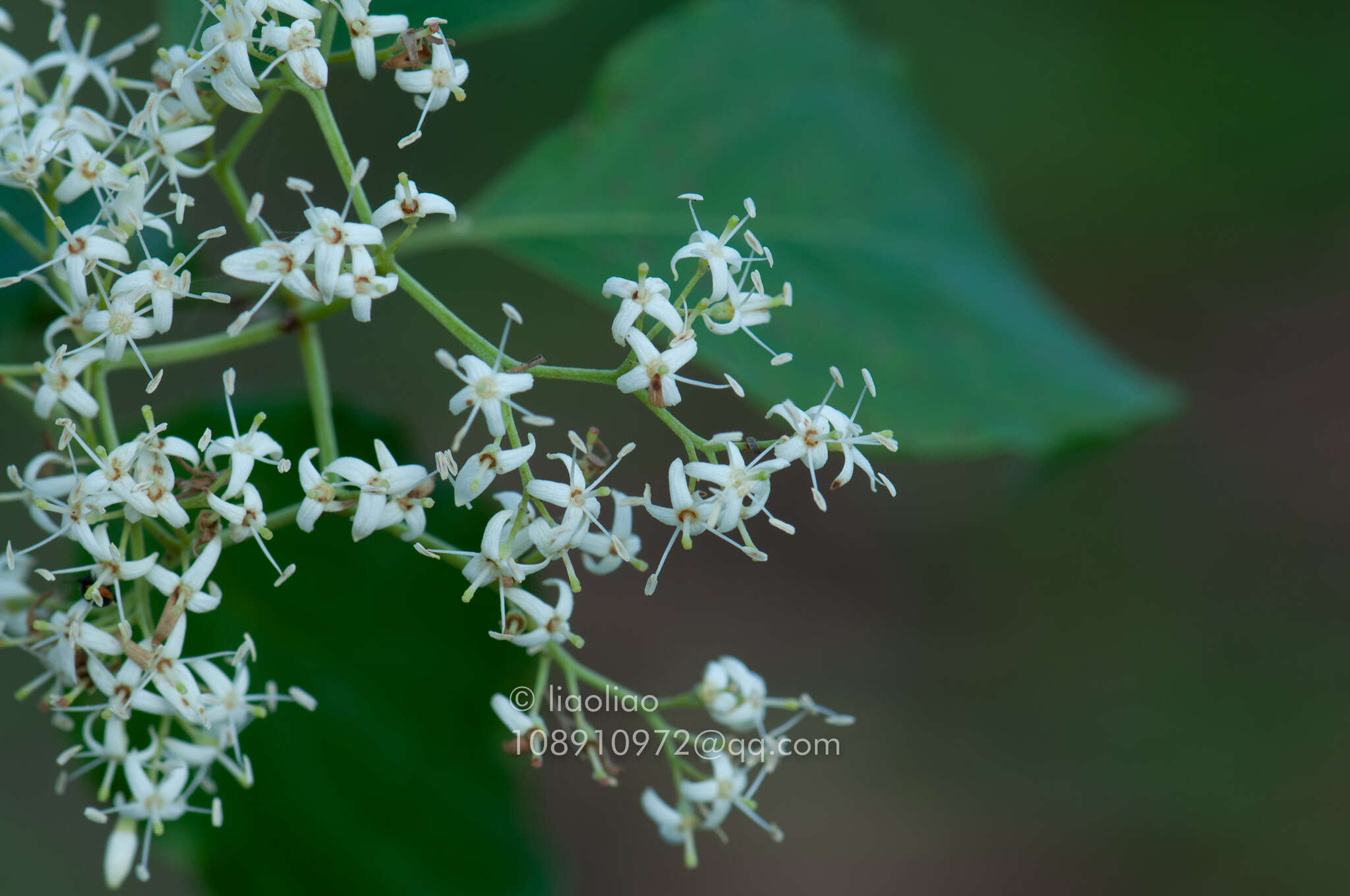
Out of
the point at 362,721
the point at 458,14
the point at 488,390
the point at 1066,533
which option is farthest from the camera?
the point at 1066,533

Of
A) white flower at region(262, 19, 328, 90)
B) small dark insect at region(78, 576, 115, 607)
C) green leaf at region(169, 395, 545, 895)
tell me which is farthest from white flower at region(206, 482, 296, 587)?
green leaf at region(169, 395, 545, 895)

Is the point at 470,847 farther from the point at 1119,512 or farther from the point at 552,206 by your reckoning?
the point at 1119,512

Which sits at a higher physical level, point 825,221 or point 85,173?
point 825,221

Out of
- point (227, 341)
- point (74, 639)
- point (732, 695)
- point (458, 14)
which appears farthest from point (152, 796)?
point (458, 14)

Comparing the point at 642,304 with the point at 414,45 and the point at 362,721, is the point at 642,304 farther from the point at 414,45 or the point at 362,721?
the point at 362,721

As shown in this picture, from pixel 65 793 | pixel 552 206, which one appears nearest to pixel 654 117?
pixel 552 206

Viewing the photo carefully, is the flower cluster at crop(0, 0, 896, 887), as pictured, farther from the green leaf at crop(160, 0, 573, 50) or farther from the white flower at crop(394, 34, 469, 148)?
the green leaf at crop(160, 0, 573, 50)
